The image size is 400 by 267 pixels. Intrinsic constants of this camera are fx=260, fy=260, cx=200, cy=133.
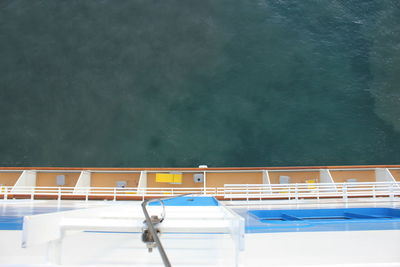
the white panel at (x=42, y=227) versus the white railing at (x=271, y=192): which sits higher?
the white railing at (x=271, y=192)

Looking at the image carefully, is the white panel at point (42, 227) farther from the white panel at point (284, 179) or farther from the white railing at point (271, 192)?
the white panel at point (284, 179)

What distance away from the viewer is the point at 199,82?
61.1ft

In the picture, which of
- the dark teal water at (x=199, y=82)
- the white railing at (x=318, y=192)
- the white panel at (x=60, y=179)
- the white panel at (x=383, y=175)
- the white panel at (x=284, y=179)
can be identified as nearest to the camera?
the white railing at (x=318, y=192)

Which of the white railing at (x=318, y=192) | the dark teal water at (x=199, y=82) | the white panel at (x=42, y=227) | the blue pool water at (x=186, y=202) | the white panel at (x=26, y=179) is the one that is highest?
the dark teal water at (x=199, y=82)

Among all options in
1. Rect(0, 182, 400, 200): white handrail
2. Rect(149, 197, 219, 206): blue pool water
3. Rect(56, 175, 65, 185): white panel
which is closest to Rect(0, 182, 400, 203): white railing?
Rect(0, 182, 400, 200): white handrail

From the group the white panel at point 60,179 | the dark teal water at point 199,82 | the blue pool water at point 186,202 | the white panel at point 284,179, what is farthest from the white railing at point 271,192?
the dark teal water at point 199,82

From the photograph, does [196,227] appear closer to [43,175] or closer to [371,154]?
[43,175]

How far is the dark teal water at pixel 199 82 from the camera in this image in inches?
633

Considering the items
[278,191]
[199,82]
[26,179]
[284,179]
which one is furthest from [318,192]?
[26,179]

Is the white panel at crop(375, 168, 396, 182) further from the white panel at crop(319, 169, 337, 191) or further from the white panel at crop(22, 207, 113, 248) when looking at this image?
the white panel at crop(22, 207, 113, 248)

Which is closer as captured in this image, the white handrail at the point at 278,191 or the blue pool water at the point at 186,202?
the blue pool water at the point at 186,202

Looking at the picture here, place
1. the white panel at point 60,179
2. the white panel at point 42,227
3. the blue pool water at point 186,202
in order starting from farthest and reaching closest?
the white panel at point 60,179 < the blue pool water at point 186,202 < the white panel at point 42,227

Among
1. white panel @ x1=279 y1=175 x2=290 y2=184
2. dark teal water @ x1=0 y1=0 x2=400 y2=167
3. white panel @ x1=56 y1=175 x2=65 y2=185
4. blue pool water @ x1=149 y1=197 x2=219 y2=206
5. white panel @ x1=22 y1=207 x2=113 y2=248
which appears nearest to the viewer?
white panel @ x1=22 y1=207 x2=113 y2=248

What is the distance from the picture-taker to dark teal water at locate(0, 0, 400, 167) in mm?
16078
